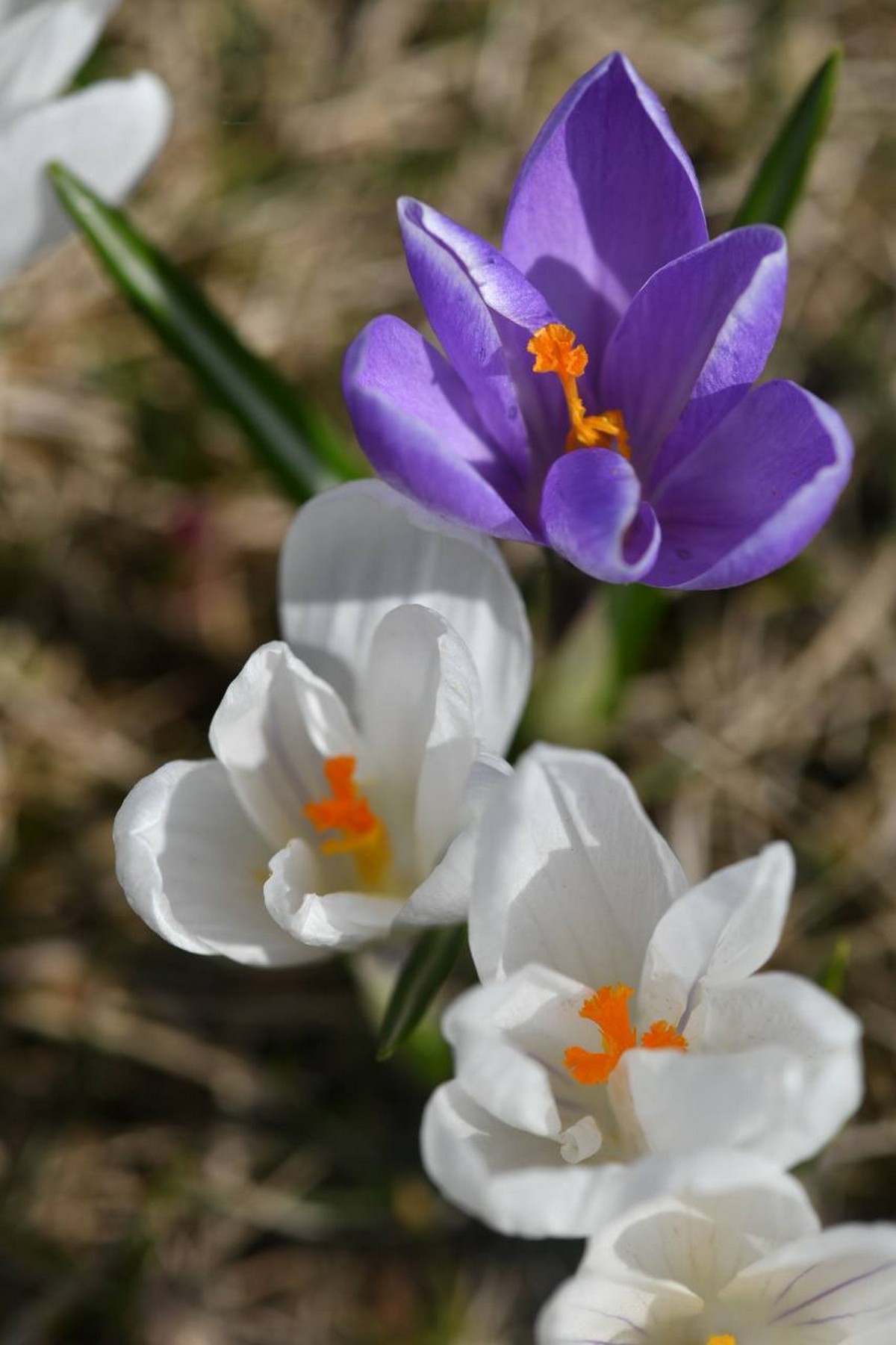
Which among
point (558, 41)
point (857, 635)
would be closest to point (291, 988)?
point (857, 635)

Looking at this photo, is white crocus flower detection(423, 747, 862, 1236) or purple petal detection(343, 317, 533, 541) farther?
purple petal detection(343, 317, 533, 541)

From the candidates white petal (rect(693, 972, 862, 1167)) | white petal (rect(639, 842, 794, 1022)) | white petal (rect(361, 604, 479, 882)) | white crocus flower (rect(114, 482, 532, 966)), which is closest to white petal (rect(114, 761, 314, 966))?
white crocus flower (rect(114, 482, 532, 966))

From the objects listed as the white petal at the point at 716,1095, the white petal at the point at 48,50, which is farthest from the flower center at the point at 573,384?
the white petal at the point at 48,50

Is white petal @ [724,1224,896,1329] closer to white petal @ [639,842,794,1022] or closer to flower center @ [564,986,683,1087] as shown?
flower center @ [564,986,683,1087]

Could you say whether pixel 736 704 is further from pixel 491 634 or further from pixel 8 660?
pixel 8 660

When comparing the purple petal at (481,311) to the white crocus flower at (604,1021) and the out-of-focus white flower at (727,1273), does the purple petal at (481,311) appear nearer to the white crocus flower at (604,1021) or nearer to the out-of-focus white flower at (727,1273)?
the white crocus flower at (604,1021)
